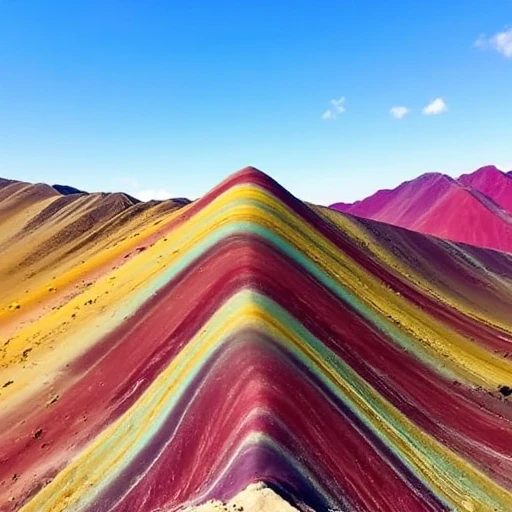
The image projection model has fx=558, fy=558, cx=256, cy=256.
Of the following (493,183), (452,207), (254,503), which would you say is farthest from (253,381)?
(493,183)

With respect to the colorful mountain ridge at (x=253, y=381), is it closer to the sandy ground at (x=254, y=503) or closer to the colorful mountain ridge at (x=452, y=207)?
the sandy ground at (x=254, y=503)

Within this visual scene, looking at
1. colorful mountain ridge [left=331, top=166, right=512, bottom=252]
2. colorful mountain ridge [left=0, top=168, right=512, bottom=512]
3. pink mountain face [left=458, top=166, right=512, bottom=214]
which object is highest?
pink mountain face [left=458, top=166, right=512, bottom=214]

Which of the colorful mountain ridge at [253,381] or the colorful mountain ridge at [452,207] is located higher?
the colorful mountain ridge at [452,207]

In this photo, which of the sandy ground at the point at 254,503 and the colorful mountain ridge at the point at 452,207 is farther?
the colorful mountain ridge at the point at 452,207

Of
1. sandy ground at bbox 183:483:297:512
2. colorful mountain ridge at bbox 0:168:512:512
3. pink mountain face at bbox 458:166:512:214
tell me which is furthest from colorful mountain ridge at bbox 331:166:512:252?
sandy ground at bbox 183:483:297:512

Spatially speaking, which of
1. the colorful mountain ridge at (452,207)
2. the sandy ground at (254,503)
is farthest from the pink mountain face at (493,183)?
the sandy ground at (254,503)

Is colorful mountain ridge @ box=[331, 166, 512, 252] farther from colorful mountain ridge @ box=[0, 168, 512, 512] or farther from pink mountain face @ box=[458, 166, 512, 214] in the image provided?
colorful mountain ridge @ box=[0, 168, 512, 512]

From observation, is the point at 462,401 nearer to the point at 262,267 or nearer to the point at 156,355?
the point at 262,267

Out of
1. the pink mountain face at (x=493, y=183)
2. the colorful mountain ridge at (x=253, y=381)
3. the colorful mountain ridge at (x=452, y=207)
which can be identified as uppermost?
the pink mountain face at (x=493, y=183)
